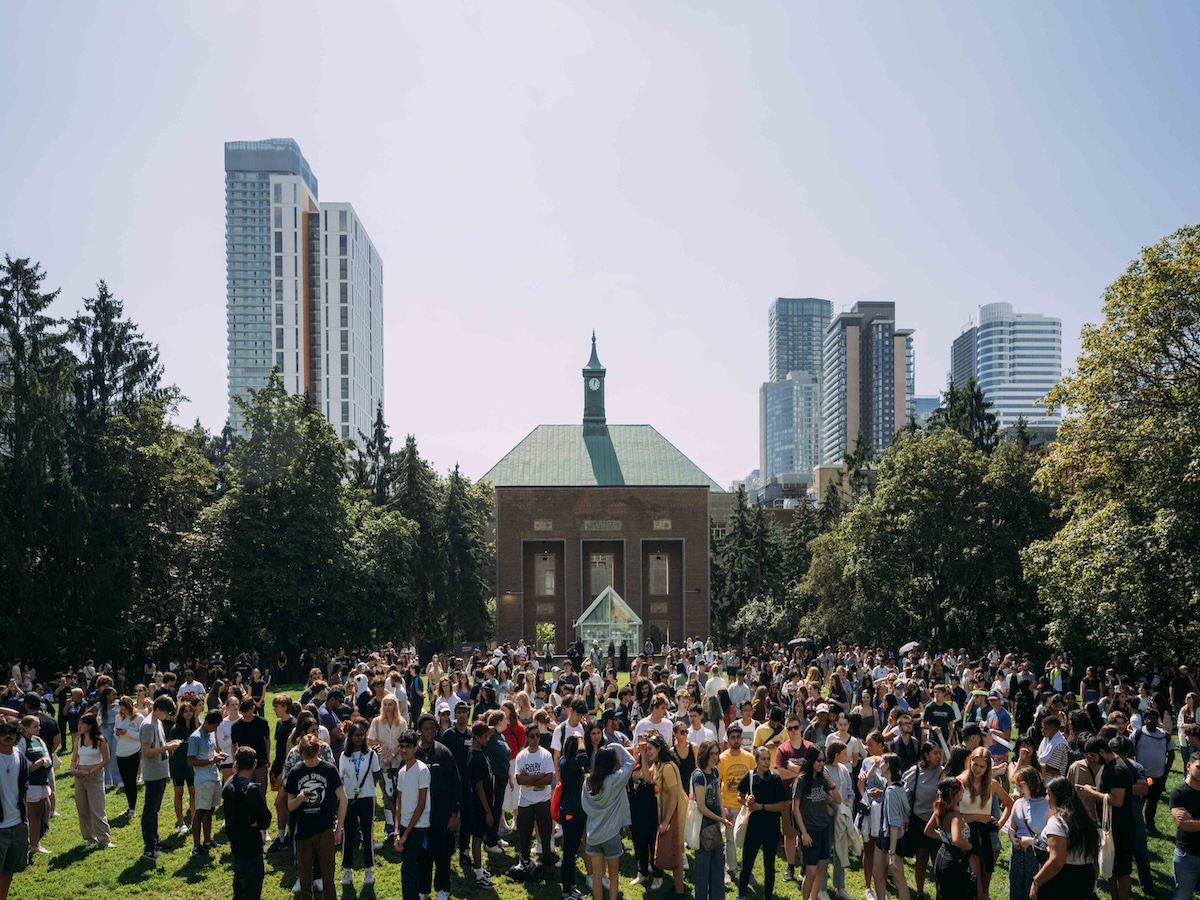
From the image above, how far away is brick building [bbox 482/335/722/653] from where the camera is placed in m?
50.7

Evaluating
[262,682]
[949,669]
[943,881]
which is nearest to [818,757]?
[943,881]

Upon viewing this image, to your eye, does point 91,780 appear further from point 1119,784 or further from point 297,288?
point 297,288

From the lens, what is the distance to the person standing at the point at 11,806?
761cm

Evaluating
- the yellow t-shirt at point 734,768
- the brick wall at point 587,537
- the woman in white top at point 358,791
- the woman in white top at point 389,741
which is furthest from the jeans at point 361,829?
the brick wall at point 587,537

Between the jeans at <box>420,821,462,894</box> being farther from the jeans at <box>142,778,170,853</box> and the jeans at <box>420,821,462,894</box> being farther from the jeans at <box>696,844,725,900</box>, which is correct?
the jeans at <box>142,778,170,853</box>

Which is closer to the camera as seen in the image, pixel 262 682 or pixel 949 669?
pixel 262 682

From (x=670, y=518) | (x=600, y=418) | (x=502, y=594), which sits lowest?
(x=502, y=594)

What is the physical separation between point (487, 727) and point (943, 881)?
4242 mm

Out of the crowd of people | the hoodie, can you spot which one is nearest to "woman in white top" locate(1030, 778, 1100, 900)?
the crowd of people

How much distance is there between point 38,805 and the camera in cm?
995

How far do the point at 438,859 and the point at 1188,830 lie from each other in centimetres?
611

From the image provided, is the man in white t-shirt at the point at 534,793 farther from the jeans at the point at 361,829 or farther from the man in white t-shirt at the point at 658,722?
the jeans at the point at 361,829

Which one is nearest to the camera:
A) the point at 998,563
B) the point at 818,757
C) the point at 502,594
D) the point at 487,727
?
the point at 818,757

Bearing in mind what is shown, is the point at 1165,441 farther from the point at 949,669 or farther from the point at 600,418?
the point at 600,418
